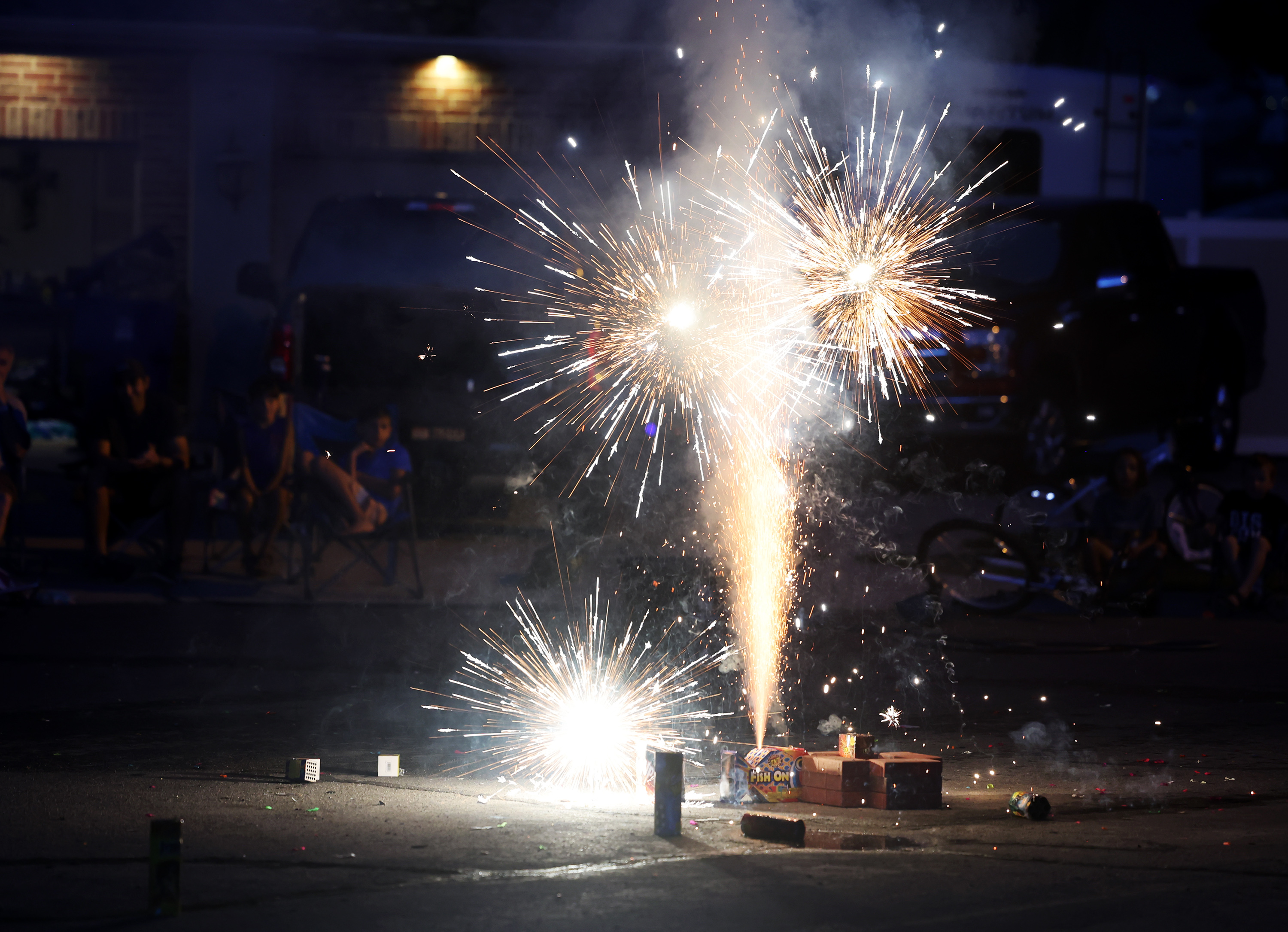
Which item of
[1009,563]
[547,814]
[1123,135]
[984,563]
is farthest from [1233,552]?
[1123,135]

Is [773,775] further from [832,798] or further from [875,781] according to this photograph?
[875,781]

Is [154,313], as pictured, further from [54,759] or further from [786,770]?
[786,770]

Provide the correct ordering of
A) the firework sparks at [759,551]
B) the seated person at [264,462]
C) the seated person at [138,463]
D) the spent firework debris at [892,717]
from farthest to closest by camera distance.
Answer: the seated person at [264,462]
the seated person at [138,463]
the firework sparks at [759,551]
the spent firework debris at [892,717]

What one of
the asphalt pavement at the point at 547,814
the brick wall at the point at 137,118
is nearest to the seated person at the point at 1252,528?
the asphalt pavement at the point at 547,814

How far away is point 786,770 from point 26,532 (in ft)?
28.9

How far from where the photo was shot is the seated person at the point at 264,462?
11.3 meters

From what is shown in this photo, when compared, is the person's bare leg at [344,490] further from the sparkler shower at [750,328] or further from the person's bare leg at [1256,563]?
the person's bare leg at [1256,563]

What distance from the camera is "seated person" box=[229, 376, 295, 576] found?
11.3m

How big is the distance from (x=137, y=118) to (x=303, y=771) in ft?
50.6

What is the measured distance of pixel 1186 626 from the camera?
1029cm

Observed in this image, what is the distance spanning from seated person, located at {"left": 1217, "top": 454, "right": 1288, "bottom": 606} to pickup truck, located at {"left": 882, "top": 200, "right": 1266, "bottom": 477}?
2.77 metres

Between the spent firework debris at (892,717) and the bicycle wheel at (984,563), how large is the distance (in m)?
3.04

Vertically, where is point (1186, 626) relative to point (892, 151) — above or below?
below

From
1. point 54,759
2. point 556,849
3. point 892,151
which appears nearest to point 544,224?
point 892,151
